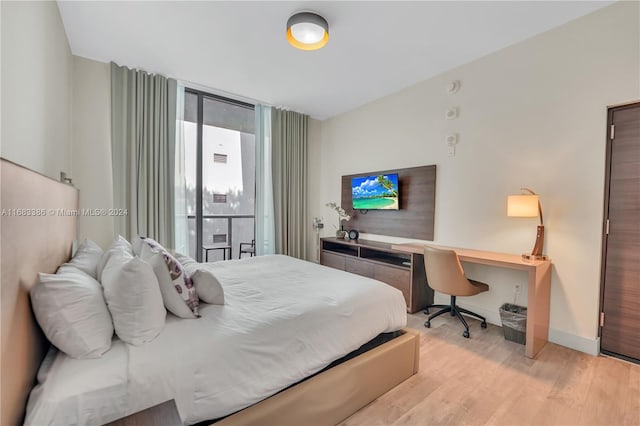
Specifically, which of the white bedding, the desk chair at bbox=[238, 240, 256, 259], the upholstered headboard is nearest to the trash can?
the white bedding

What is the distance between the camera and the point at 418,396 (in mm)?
1771

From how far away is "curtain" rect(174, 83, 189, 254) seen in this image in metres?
3.56

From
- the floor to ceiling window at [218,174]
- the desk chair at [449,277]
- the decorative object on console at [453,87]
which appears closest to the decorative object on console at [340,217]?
the floor to ceiling window at [218,174]

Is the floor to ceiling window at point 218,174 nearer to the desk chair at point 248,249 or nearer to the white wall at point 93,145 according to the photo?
the desk chair at point 248,249

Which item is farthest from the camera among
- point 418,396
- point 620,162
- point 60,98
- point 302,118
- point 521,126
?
point 302,118

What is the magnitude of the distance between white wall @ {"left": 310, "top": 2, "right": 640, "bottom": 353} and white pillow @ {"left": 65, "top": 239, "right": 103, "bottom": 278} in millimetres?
3262

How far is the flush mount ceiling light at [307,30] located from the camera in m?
2.27

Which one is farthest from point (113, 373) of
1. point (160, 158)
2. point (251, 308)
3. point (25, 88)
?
point (160, 158)

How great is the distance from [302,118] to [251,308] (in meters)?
3.86

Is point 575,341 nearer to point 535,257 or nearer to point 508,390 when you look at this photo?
point 535,257

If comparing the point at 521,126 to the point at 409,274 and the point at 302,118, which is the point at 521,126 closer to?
the point at 409,274

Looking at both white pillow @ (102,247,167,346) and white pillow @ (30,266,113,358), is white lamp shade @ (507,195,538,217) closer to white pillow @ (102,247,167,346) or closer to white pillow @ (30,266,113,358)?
white pillow @ (102,247,167,346)

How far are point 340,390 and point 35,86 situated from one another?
8.59 feet

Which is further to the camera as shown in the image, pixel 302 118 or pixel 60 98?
pixel 302 118
